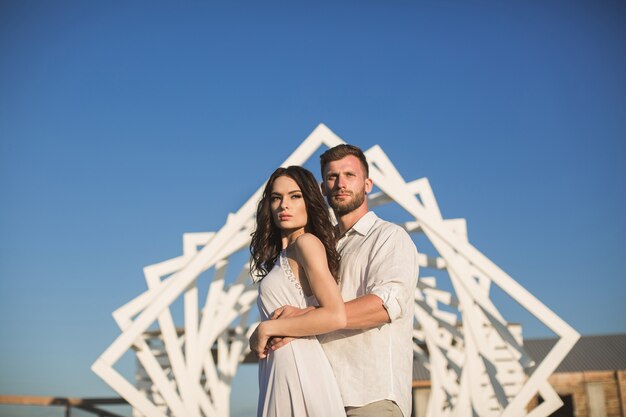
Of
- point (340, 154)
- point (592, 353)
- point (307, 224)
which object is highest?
point (340, 154)

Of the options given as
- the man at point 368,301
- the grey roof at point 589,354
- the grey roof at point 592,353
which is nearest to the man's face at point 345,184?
the man at point 368,301

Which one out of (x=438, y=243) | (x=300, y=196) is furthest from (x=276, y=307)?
(x=438, y=243)

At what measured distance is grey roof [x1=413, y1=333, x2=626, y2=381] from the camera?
32.2m

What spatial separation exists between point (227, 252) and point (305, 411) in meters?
9.91

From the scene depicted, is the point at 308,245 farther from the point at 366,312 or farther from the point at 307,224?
the point at 366,312

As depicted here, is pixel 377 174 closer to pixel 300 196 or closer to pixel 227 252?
pixel 227 252

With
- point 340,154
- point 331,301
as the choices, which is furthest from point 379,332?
point 340,154

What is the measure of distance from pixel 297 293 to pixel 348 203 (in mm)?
652

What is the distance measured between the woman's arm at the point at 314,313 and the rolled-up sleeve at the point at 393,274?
0.92 feet

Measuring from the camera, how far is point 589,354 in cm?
3431

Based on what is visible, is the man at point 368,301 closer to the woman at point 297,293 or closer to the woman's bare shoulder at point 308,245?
the woman at point 297,293

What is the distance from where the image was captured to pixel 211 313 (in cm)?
1442

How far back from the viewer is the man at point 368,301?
345 centimetres

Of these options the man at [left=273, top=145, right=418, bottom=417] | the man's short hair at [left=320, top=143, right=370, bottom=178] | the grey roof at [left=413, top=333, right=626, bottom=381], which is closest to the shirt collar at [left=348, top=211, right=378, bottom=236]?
the man at [left=273, top=145, right=418, bottom=417]
